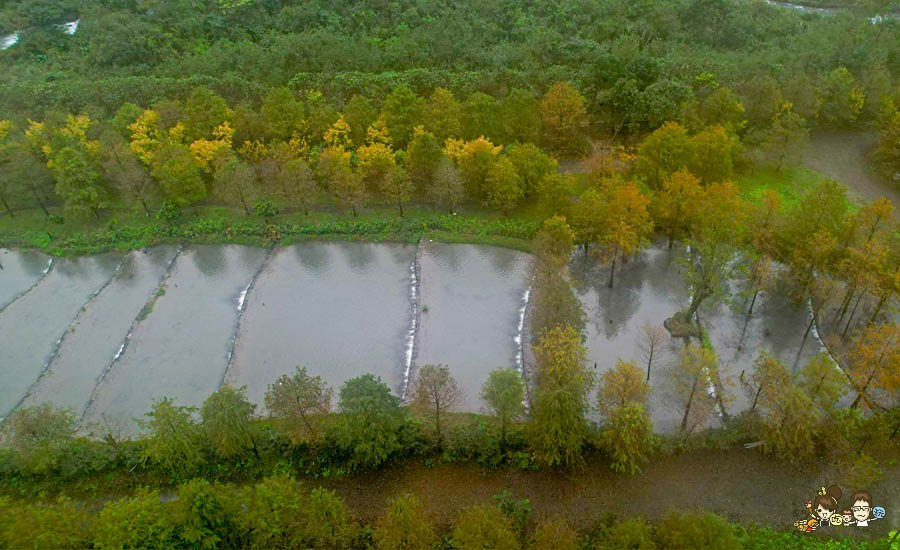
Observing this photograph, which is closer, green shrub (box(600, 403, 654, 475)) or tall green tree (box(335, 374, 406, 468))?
green shrub (box(600, 403, 654, 475))

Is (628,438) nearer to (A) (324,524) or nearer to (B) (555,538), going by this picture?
(B) (555,538)

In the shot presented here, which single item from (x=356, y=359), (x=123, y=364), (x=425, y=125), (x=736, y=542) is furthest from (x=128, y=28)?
(x=736, y=542)

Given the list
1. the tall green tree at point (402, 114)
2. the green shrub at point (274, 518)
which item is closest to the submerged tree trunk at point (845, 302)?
the green shrub at point (274, 518)

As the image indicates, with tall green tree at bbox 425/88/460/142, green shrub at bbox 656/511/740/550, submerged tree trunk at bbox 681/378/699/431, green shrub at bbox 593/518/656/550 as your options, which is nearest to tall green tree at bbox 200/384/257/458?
green shrub at bbox 593/518/656/550

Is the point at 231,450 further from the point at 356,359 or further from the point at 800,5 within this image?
the point at 800,5

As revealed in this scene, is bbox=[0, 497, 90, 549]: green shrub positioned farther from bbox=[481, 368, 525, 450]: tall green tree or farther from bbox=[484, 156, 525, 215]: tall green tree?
bbox=[484, 156, 525, 215]: tall green tree

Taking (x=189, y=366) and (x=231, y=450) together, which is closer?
(x=231, y=450)
